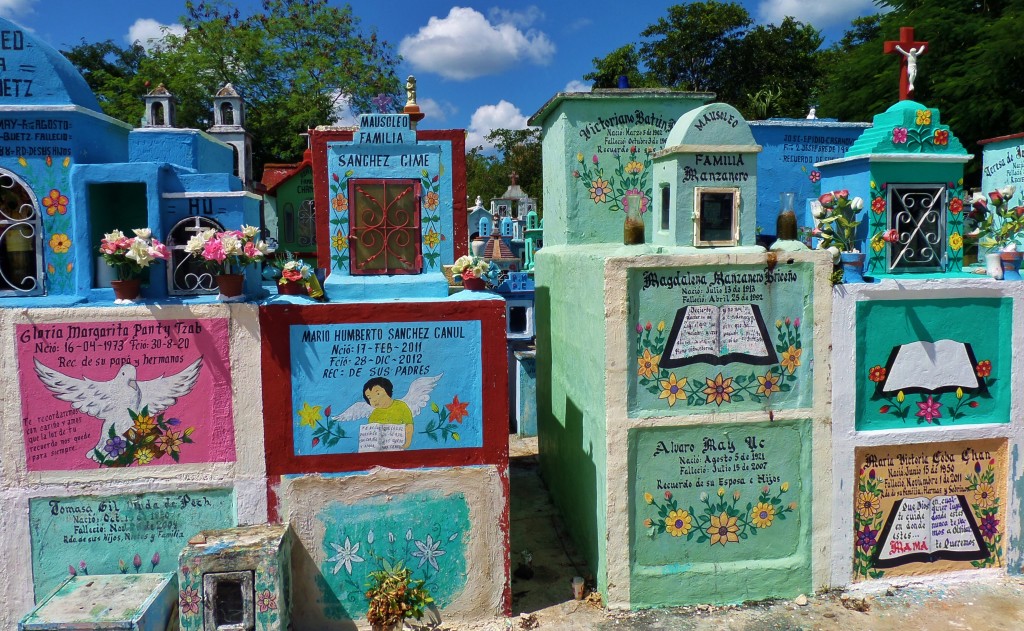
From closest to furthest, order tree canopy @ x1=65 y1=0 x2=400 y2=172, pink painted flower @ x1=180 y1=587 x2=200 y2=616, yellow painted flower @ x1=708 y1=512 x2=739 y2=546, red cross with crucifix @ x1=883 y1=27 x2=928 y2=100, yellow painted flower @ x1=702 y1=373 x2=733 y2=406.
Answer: pink painted flower @ x1=180 y1=587 x2=200 y2=616 < yellow painted flower @ x1=702 y1=373 x2=733 y2=406 < yellow painted flower @ x1=708 y1=512 x2=739 y2=546 < red cross with crucifix @ x1=883 y1=27 x2=928 y2=100 < tree canopy @ x1=65 y1=0 x2=400 y2=172

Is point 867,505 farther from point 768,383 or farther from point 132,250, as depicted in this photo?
point 132,250

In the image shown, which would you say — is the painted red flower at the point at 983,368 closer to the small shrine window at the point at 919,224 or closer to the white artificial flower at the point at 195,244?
the small shrine window at the point at 919,224

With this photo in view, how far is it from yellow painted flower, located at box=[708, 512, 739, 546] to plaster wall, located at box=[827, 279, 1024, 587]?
113cm

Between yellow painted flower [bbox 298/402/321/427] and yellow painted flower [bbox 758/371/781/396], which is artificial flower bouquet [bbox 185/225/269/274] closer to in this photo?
yellow painted flower [bbox 298/402/321/427]

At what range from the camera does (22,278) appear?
6.96 m

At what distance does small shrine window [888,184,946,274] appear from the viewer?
8.05m

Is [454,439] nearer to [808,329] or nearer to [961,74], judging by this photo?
[808,329]

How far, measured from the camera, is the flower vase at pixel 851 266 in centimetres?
751

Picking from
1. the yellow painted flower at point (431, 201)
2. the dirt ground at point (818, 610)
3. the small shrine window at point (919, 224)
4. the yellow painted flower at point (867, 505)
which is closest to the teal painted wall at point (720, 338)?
the yellow painted flower at point (867, 505)

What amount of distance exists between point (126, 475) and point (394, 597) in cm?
284

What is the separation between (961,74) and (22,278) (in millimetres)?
20500

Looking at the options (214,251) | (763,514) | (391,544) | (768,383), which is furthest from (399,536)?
(768,383)

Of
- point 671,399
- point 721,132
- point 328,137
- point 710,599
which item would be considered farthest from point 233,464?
point 721,132

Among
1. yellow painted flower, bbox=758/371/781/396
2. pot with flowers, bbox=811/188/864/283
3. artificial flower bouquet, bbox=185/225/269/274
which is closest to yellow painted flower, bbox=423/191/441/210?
artificial flower bouquet, bbox=185/225/269/274
